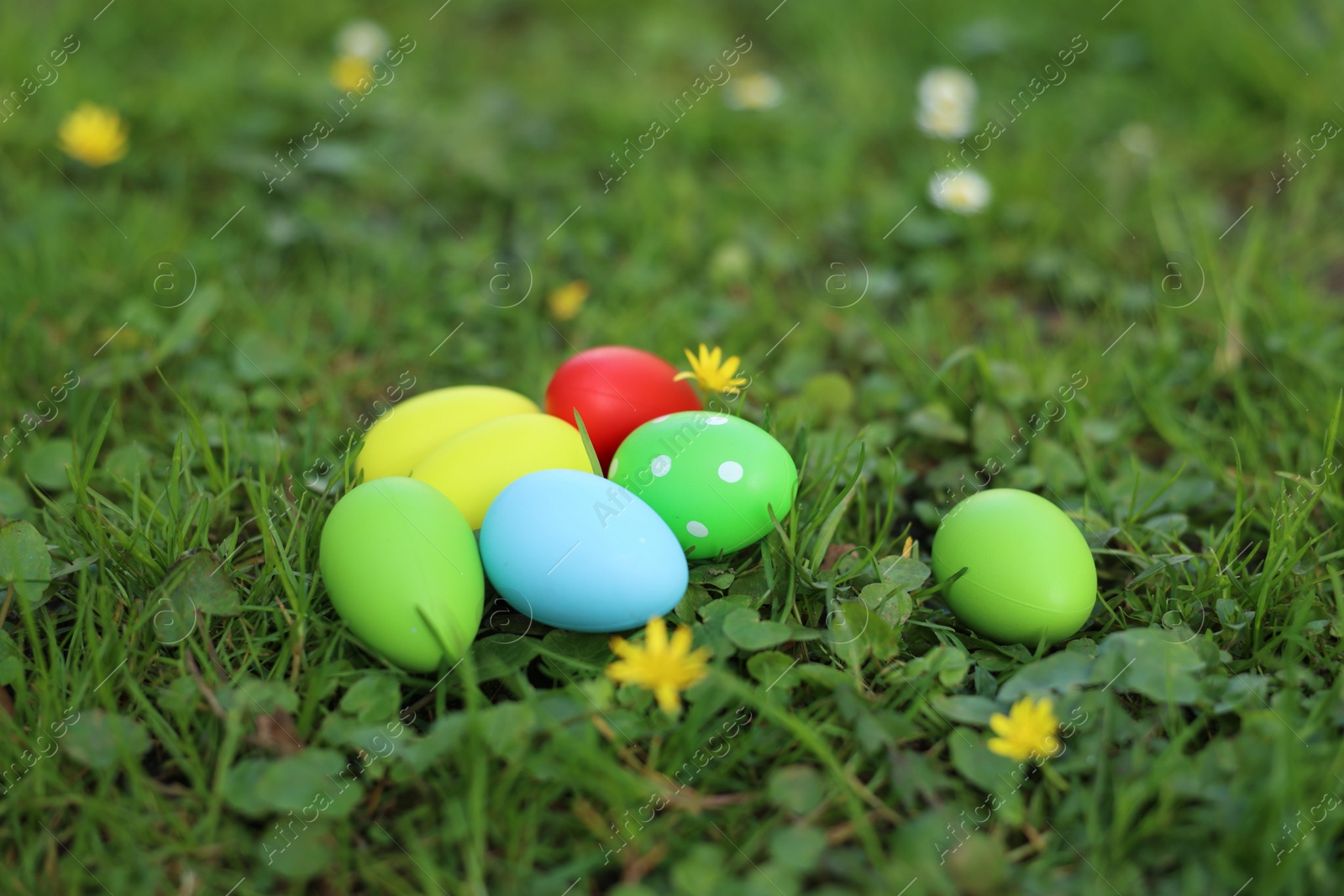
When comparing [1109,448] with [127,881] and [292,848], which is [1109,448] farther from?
[127,881]

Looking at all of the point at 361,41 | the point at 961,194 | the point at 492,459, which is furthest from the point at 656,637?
the point at 361,41

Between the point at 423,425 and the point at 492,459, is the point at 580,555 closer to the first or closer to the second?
the point at 492,459

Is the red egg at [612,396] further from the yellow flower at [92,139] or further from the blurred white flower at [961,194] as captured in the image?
the yellow flower at [92,139]

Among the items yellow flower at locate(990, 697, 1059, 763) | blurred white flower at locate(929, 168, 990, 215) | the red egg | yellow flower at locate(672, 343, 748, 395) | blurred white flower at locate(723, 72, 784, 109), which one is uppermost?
blurred white flower at locate(723, 72, 784, 109)

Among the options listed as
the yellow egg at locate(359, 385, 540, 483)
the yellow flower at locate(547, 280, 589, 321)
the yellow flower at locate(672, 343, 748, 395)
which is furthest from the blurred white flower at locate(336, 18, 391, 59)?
the yellow flower at locate(672, 343, 748, 395)

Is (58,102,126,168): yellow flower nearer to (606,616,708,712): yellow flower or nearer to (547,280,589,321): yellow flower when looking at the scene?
(547,280,589,321): yellow flower

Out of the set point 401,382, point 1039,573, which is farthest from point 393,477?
point 1039,573

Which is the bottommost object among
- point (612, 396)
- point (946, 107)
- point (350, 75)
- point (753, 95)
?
point (946, 107)
